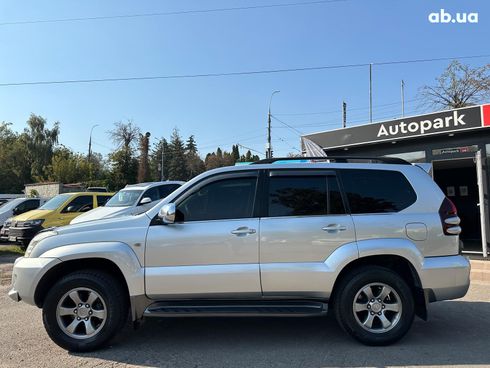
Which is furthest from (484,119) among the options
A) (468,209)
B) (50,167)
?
(50,167)

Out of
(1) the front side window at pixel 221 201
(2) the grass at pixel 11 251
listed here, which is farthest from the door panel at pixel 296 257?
(2) the grass at pixel 11 251

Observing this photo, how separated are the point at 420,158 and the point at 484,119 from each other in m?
2.02

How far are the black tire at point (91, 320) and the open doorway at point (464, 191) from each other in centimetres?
1106

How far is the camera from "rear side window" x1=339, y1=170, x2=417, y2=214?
5145mm

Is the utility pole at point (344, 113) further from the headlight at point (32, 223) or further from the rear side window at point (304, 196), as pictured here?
the rear side window at point (304, 196)

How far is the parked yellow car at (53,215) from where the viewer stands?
Answer: 43.2ft

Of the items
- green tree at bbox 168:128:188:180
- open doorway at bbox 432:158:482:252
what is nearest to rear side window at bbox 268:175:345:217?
open doorway at bbox 432:158:482:252

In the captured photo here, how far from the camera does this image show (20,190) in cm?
6275

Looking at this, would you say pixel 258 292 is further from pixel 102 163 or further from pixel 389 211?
pixel 102 163

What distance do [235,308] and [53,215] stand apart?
10.4 meters

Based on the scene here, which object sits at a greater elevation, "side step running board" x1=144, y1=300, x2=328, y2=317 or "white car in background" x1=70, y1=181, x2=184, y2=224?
"white car in background" x1=70, y1=181, x2=184, y2=224

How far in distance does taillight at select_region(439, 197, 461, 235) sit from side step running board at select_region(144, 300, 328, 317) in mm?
1604

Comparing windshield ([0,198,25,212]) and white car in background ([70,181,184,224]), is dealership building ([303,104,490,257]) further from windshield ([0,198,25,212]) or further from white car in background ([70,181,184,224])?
windshield ([0,198,25,212])

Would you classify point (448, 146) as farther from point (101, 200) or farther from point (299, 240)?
point (101, 200)
